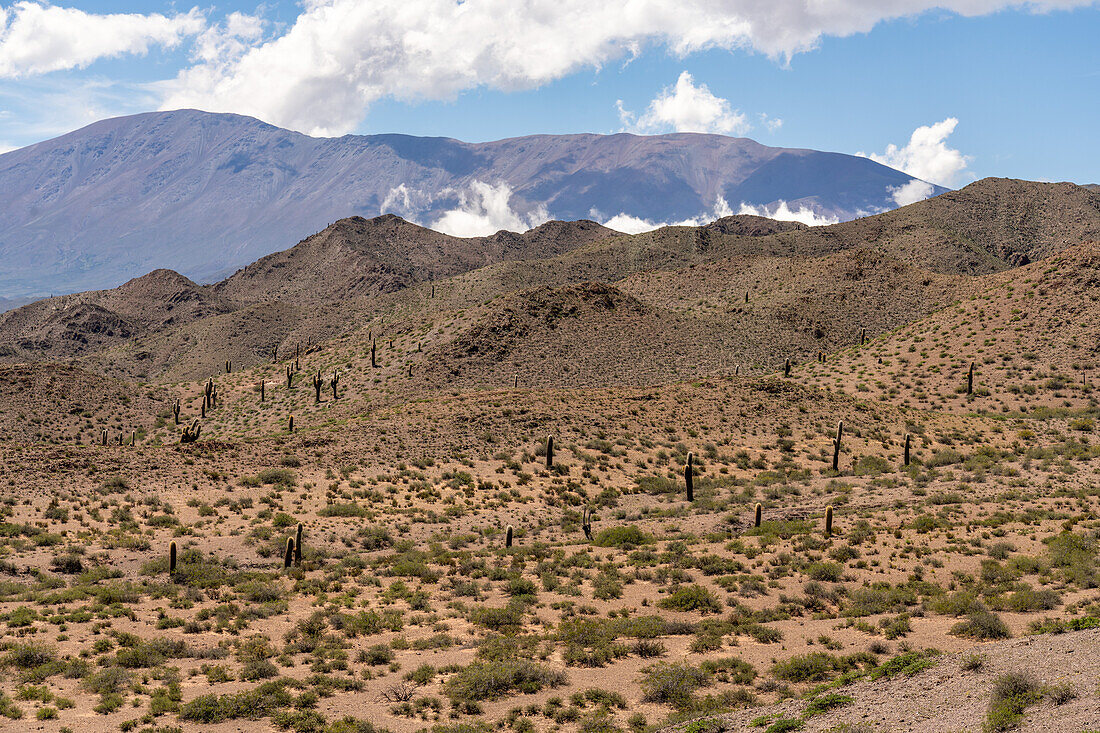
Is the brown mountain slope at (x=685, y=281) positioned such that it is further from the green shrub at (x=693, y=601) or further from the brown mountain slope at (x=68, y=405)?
the green shrub at (x=693, y=601)

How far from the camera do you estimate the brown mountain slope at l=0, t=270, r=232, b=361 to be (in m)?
147

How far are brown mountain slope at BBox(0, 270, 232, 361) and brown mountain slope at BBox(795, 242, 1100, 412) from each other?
13220 centimetres

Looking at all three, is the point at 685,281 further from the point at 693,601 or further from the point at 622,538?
the point at 693,601

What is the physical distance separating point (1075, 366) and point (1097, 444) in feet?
61.7

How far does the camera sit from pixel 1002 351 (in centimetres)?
6506

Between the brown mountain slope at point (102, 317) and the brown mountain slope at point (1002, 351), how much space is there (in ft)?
434

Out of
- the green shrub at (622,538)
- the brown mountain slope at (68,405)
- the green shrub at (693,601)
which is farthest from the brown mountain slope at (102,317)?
the green shrub at (693,601)

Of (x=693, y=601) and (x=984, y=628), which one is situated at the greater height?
(x=984, y=628)

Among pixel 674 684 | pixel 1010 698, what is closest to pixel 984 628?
pixel 1010 698

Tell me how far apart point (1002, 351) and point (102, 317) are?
511 ft

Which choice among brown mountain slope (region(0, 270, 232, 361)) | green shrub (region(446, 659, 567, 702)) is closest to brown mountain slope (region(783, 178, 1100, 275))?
green shrub (region(446, 659, 567, 702))

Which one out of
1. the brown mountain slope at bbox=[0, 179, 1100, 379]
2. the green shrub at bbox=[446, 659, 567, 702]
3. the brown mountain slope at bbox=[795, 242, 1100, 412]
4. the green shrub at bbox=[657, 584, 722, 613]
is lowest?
the green shrub at bbox=[446, 659, 567, 702]

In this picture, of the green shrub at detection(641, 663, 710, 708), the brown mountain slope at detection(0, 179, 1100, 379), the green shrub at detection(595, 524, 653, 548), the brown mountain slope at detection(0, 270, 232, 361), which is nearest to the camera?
the green shrub at detection(641, 663, 710, 708)

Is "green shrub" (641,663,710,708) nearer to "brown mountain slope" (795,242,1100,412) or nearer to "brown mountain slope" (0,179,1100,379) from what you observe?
"brown mountain slope" (795,242,1100,412)
